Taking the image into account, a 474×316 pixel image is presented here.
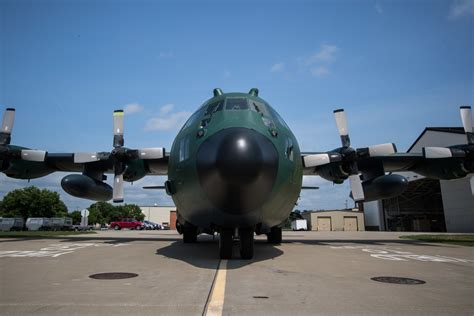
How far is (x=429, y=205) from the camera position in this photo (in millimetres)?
65125

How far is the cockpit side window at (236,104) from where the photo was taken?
8.69 metres

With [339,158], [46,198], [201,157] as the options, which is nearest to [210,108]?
[201,157]

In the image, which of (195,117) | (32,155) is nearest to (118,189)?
(32,155)

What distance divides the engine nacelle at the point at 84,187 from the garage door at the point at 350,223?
5848 cm

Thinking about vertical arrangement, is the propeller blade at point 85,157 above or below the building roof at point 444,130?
below

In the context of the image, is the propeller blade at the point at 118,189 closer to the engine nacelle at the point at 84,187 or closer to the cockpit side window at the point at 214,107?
the engine nacelle at the point at 84,187

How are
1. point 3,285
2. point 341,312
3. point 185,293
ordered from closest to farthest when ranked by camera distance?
point 341,312 → point 185,293 → point 3,285

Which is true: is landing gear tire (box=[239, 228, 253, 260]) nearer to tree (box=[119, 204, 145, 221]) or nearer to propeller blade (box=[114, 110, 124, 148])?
propeller blade (box=[114, 110, 124, 148])

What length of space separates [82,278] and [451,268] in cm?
833

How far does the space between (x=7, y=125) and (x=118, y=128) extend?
6.10 metres

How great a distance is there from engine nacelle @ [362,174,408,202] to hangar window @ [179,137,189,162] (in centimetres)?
1076

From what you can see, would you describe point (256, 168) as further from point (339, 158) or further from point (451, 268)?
point (339, 158)

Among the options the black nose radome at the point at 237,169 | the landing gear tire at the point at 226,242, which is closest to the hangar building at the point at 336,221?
the landing gear tire at the point at 226,242

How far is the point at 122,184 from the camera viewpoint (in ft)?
53.4
